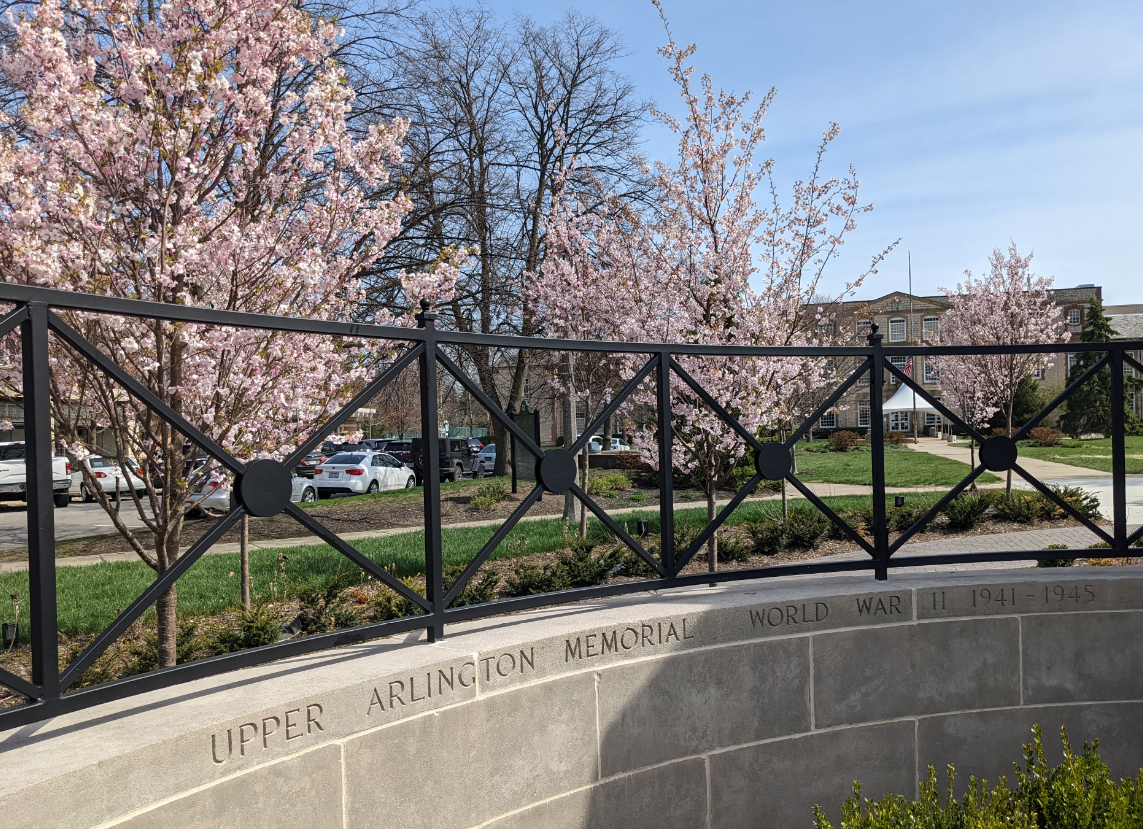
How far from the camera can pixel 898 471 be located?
23562 mm

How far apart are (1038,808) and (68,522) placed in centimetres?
1941

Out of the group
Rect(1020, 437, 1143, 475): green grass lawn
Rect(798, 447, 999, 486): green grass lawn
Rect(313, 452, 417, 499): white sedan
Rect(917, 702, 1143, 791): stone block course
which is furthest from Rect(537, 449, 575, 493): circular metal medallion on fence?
Rect(1020, 437, 1143, 475): green grass lawn

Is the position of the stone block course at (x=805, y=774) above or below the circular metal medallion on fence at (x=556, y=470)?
below

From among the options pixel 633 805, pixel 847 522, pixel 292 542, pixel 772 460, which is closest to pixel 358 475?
pixel 292 542

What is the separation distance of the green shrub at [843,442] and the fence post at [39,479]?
3878cm

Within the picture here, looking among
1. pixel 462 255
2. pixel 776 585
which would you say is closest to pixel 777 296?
pixel 462 255

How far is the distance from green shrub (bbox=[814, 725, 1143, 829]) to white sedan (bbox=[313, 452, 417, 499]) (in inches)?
828

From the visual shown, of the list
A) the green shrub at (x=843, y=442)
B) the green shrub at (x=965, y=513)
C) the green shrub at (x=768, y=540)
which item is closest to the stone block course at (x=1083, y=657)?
the green shrub at (x=768, y=540)

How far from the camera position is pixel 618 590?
3598 mm

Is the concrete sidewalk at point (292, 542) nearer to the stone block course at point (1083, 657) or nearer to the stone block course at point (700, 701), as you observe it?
the stone block course at point (1083, 657)

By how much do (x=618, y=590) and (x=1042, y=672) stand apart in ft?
6.53

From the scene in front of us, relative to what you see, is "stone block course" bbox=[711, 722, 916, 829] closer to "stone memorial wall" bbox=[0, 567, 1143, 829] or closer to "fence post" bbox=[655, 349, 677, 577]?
"stone memorial wall" bbox=[0, 567, 1143, 829]

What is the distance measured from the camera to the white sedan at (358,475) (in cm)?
2356

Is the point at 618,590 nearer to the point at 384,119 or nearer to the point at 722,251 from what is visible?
the point at 722,251
